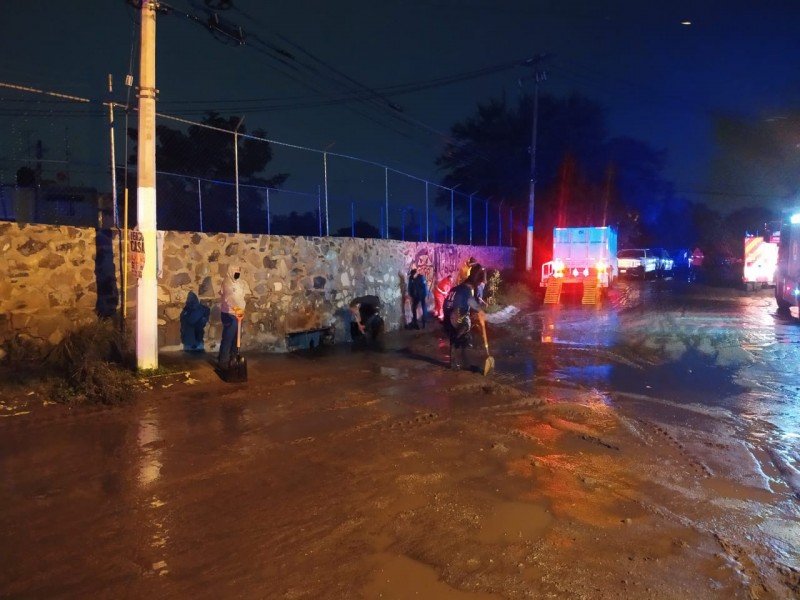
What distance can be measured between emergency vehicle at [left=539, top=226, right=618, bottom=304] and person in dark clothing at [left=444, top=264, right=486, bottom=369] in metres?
13.7

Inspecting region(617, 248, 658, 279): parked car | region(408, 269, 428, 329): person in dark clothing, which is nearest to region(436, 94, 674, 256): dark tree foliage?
region(617, 248, 658, 279): parked car

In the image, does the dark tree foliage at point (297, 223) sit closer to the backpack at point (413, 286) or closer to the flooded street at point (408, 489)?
the backpack at point (413, 286)

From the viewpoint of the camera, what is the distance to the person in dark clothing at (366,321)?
1412 cm

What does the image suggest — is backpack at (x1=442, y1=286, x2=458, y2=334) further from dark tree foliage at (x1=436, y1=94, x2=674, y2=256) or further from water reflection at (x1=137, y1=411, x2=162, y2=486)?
dark tree foliage at (x1=436, y1=94, x2=674, y2=256)

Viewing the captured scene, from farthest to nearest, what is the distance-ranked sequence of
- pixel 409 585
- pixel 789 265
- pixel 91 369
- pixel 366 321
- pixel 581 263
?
1. pixel 581 263
2. pixel 789 265
3. pixel 366 321
4. pixel 91 369
5. pixel 409 585

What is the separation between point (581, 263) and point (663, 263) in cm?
2364

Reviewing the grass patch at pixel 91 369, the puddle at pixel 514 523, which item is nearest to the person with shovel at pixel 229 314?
the grass patch at pixel 91 369

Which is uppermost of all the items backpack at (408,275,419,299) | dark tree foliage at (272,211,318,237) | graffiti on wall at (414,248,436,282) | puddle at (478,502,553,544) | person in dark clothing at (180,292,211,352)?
dark tree foliage at (272,211,318,237)

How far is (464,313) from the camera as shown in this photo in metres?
10.2

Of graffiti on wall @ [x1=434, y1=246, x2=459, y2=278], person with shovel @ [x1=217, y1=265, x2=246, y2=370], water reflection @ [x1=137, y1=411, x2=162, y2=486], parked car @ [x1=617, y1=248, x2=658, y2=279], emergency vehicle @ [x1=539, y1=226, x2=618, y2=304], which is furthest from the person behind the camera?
parked car @ [x1=617, y1=248, x2=658, y2=279]

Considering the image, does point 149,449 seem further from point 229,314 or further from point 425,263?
point 425,263

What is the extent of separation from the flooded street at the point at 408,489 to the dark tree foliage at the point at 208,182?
9.85m

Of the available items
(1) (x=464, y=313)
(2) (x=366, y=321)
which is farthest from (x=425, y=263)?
(1) (x=464, y=313)

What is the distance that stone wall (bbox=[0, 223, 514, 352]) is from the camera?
359 inches
